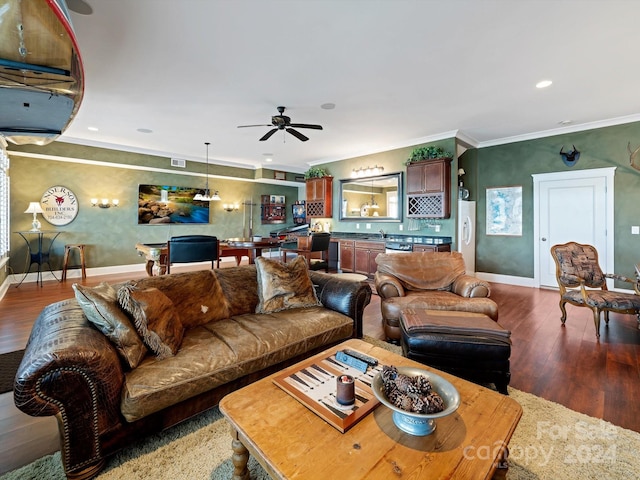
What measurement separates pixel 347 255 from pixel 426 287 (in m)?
3.16

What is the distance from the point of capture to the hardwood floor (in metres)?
1.79

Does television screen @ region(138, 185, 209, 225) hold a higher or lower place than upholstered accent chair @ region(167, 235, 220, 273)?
higher

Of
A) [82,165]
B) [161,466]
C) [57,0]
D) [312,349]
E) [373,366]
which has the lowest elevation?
[161,466]

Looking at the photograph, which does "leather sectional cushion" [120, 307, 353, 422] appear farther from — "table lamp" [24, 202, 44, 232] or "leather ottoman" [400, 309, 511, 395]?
"table lamp" [24, 202, 44, 232]

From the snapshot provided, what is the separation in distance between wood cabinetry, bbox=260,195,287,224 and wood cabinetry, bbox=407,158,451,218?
4.89 meters

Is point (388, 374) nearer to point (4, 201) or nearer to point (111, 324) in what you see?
point (111, 324)

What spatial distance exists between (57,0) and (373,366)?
246 centimetres

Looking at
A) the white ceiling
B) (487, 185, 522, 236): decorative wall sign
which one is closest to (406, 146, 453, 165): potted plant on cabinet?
the white ceiling

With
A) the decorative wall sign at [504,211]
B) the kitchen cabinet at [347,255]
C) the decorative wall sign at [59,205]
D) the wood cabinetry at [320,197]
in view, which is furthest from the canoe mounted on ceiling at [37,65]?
the decorative wall sign at [504,211]

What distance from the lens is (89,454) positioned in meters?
1.37

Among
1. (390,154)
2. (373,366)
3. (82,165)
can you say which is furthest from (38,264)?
(390,154)

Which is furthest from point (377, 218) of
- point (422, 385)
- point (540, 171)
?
point (422, 385)

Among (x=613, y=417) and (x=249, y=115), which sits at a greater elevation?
(x=249, y=115)

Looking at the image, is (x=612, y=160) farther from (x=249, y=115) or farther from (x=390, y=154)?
(x=249, y=115)
